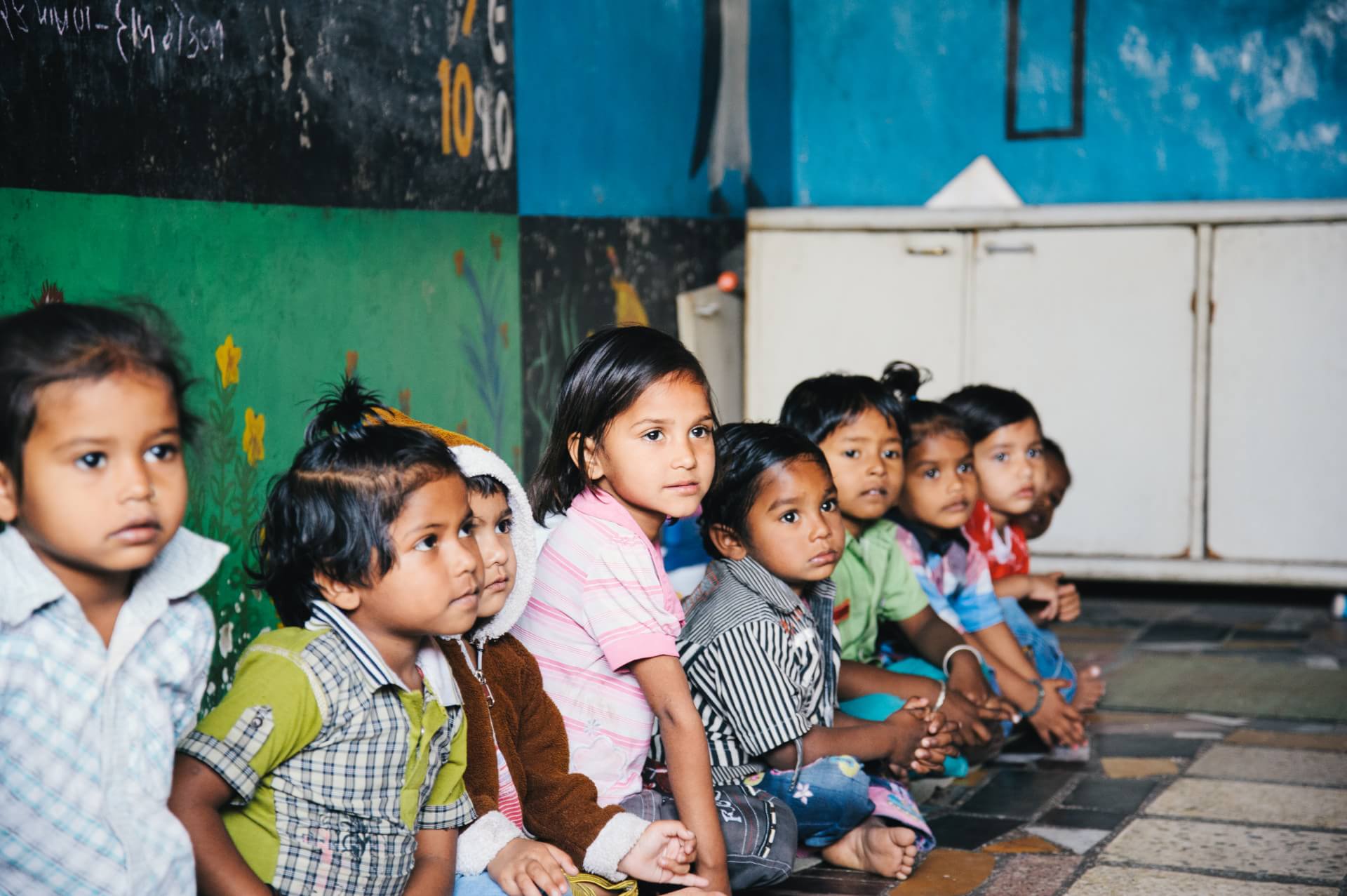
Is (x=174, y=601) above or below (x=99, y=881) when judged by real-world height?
above

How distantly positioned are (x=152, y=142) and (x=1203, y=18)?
4477mm

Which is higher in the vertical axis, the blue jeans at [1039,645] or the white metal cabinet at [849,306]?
the white metal cabinet at [849,306]

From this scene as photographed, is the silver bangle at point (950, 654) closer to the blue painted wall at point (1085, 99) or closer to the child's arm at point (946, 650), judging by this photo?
the child's arm at point (946, 650)

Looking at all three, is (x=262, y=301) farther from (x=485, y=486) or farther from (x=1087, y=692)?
(x=1087, y=692)

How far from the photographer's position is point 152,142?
2.35 m

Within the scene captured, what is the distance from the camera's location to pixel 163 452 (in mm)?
1623

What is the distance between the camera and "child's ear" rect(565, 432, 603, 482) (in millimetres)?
2504

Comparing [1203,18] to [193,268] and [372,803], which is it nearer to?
[193,268]

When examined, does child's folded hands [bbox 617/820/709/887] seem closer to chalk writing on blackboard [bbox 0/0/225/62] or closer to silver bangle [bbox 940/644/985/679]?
silver bangle [bbox 940/644/985/679]

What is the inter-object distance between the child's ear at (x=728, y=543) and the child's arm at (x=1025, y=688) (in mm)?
990

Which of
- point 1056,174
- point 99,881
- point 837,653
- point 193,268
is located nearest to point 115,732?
point 99,881

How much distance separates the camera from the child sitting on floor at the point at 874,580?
10.1ft

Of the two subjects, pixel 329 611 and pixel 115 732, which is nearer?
pixel 115 732

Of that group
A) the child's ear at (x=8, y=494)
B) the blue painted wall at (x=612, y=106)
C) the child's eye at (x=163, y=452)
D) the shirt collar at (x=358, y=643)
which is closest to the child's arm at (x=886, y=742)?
the shirt collar at (x=358, y=643)
